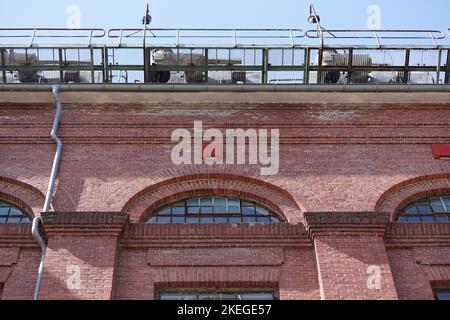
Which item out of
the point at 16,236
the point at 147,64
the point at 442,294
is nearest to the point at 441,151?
the point at 442,294

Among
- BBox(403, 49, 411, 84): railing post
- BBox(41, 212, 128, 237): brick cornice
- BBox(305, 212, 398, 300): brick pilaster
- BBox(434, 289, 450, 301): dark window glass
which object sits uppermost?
BBox(403, 49, 411, 84): railing post

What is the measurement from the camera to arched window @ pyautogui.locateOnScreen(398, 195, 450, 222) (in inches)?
560

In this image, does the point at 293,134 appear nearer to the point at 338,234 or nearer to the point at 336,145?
the point at 336,145

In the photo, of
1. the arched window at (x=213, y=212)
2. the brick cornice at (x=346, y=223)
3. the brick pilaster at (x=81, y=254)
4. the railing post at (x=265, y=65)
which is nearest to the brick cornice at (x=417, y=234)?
the brick cornice at (x=346, y=223)

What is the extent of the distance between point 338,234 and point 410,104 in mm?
4490

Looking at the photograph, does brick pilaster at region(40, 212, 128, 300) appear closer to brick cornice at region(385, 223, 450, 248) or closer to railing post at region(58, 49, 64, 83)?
railing post at region(58, 49, 64, 83)

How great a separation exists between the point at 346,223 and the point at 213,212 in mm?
2512

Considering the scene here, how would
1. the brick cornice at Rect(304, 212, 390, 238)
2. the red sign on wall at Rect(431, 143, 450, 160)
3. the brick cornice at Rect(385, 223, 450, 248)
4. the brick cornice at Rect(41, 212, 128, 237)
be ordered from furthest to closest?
the red sign on wall at Rect(431, 143, 450, 160) → the brick cornice at Rect(385, 223, 450, 248) → the brick cornice at Rect(304, 212, 390, 238) → the brick cornice at Rect(41, 212, 128, 237)

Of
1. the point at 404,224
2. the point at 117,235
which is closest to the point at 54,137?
the point at 117,235

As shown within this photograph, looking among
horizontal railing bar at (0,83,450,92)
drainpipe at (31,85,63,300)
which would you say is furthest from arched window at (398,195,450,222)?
drainpipe at (31,85,63,300)

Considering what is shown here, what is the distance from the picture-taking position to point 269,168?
48.8ft

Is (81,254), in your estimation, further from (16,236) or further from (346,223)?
(346,223)

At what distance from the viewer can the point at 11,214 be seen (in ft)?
46.3

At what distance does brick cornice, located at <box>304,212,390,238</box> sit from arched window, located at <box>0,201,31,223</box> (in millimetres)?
5147
